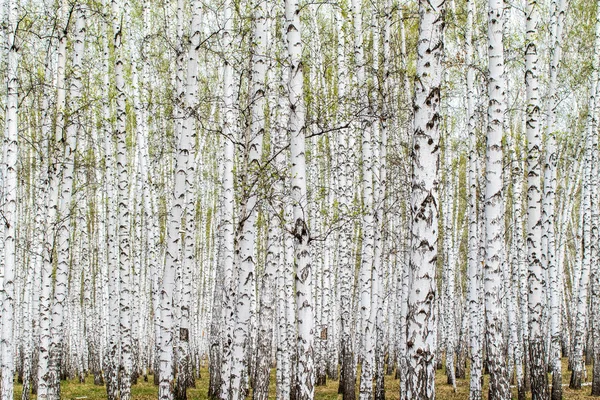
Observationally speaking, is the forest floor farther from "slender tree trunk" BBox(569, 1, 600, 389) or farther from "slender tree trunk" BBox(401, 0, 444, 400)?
"slender tree trunk" BBox(401, 0, 444, 400)

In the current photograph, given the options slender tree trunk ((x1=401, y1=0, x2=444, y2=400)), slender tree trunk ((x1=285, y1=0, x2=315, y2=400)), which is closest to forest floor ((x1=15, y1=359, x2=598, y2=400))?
slender tree trunk ((x1=285, y1=0, x2=315, y2=400))

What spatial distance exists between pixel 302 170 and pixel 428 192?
236cm

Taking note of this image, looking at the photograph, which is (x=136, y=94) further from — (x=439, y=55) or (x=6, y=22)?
(x=439, y=55)

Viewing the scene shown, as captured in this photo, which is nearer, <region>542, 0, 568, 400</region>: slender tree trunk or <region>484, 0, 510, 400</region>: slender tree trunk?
<region>484, 0, 510, 400</region>: slender tree trunk

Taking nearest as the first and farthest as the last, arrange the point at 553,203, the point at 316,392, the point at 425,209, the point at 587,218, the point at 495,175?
the point at 425,209 < the point at 495,175 < the point at 553,203 < the point at 587,218 < the point at 316,392

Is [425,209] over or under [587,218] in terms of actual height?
under

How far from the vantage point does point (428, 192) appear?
579 cm

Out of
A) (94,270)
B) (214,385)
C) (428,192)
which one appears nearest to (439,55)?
(428,192)

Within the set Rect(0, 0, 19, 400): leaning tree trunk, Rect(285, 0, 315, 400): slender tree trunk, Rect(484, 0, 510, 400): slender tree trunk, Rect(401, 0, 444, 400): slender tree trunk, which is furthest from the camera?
Rect(0, 0, 19, 400): leaning tree trunk

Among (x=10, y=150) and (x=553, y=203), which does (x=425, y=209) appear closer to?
(x=10, y=150)

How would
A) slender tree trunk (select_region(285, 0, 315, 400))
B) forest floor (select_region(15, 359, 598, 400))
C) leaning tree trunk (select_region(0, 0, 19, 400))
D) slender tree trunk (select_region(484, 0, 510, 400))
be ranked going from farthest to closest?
forest floor (select_region(15, 359, 598, 400)) → leaning tree trunk (select_region(0, 0, 19, 400)) → slender tree trunk (select_region(484, 0, 510, 400)) → slender tree trunk (select_region(285, 0, 315, 400))

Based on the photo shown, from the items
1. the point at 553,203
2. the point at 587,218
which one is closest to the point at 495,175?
the point at 553,203

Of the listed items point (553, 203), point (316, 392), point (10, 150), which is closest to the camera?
point (10, 150)

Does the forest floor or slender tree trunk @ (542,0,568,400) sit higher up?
slender tree trunk @ (542,0,568,400)
